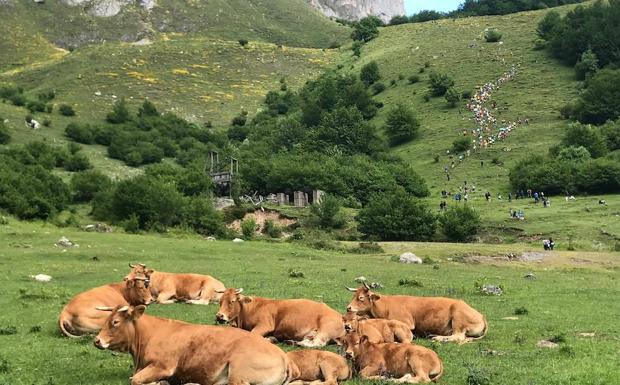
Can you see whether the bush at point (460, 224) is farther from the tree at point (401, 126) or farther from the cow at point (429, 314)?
the tree at point (401, 126)

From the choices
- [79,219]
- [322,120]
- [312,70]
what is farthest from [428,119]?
[79,219]

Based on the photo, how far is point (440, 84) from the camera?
134500mm

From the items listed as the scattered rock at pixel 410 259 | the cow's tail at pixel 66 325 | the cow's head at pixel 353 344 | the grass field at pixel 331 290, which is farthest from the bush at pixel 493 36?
the cow's head at pixel 353 344

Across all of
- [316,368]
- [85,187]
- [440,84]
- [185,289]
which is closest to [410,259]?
[185,289]

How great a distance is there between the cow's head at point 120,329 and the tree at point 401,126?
110989 millimetres

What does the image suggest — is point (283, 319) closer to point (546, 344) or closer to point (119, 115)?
point (546, 344)

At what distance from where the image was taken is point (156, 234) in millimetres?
52750

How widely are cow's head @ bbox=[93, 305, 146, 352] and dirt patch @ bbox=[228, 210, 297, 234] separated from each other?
60.1 m

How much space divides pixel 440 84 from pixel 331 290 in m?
115

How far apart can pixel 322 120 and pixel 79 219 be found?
75.9m

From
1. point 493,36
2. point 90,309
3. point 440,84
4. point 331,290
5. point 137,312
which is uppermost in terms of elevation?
point 493,36

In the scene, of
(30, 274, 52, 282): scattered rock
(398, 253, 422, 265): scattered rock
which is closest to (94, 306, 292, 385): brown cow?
(30, 274, 52, 282): scattered rock

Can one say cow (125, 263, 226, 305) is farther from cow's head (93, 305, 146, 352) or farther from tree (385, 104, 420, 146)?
tree (385, 104, 420, 146)

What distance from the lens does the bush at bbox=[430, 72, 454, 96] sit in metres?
134
